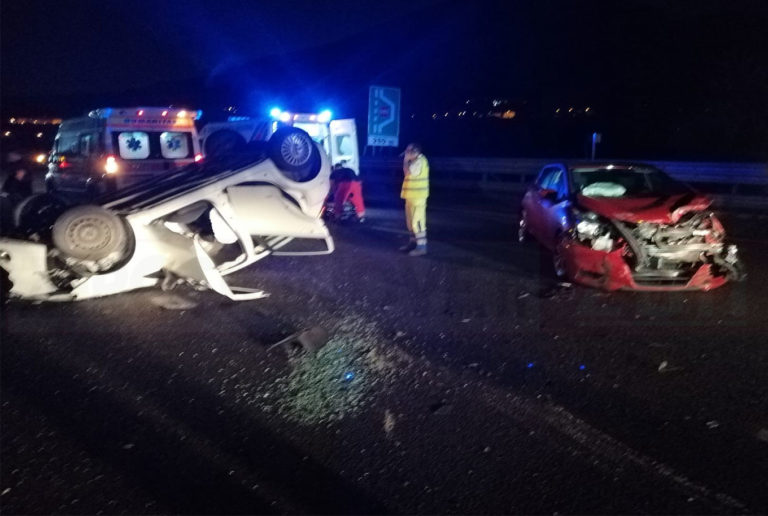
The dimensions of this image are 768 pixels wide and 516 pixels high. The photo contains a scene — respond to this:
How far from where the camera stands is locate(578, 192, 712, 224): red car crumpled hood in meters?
6.52

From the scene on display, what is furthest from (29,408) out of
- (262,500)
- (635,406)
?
(635,406)

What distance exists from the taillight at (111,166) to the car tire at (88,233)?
4.78m

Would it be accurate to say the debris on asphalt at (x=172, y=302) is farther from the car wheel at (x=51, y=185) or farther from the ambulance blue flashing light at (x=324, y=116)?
the ambulance blue flashing light at (x=324, y=116)

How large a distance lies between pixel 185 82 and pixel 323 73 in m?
32.3

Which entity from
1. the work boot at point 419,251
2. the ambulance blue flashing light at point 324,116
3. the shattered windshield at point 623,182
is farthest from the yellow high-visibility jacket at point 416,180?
the ambulance blue flashing light at point 324,116

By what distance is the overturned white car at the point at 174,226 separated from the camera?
6203mm

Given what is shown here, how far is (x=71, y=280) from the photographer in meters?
6.40

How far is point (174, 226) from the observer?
6.81 m

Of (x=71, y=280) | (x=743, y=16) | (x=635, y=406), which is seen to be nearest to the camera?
(x=635, y=406)

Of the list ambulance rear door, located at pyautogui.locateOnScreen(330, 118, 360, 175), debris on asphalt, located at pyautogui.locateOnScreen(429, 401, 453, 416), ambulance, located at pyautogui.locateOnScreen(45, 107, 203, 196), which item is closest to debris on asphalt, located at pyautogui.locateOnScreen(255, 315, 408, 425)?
debris on asphalt, located at pyautogui.locateOnScreen(429, 401, 453, 416)

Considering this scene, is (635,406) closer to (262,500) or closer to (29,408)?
(262,500)

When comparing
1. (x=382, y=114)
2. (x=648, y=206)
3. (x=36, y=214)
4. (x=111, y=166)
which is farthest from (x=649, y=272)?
(x=382, y=114)

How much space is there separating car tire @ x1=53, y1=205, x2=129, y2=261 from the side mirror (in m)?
5.04

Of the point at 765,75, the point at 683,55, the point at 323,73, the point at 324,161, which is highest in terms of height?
the point at 323,73
